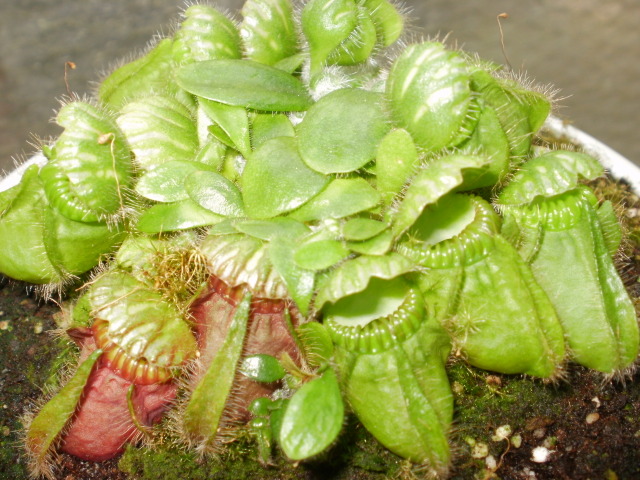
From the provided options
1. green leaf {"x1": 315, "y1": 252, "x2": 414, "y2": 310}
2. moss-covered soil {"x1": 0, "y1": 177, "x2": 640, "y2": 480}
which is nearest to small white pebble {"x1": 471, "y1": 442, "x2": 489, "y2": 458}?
moss-covered soil {"x1": 0, "y1": 177, "x2": 640, "y2": 480}

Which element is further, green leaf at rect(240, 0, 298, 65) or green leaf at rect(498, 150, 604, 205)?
green leaf at rect(240, 0, 298, 65)

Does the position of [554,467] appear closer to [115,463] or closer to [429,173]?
[429,173]

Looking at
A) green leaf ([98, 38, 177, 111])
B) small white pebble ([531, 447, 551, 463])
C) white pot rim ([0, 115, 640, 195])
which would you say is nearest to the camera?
small white pebble ([531, 447, 551, 463])

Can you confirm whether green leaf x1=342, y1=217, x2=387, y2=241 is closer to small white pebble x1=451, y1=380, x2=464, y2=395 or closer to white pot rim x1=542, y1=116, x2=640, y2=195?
small white pebble x1=451, y1=380, x2=464, y2=395

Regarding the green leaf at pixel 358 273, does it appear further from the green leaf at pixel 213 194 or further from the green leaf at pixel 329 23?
the green leaf at pixel 329 23

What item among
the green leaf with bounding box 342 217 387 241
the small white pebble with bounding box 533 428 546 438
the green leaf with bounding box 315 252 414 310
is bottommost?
the small white pebble with bounding box 533 428 546 438

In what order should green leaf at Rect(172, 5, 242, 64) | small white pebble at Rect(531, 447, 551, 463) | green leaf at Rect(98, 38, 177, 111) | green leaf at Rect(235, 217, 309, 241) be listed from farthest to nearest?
green leaf at Rect(98, 38, 177, 111)
green leaf at Rect(172, 5, 242, 64)
small white pebble at Rect(531, 447, 551, 463)
green leaf at Rect(235, 217, 309, 241)

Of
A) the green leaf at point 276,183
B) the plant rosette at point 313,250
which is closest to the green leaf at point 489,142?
the plant rosette at point 313,250
